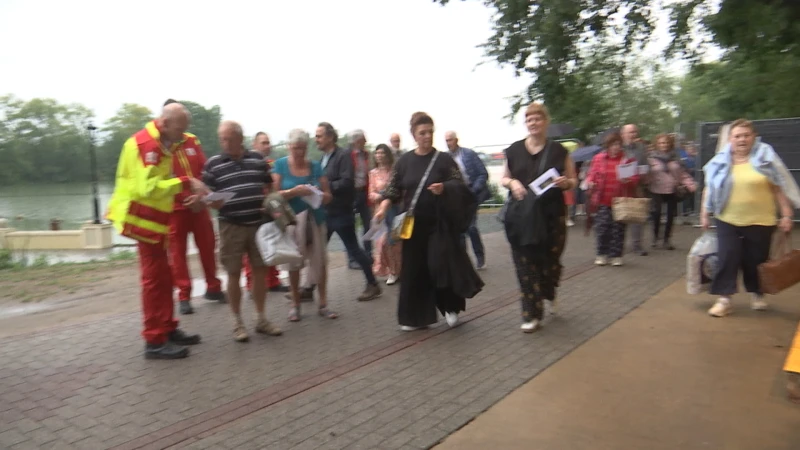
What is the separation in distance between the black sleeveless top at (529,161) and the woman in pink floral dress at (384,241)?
2.37 m

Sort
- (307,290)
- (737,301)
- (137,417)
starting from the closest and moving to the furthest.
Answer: (137,417) → (737,301) → (307,290)

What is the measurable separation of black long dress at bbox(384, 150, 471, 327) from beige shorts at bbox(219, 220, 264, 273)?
124 cm

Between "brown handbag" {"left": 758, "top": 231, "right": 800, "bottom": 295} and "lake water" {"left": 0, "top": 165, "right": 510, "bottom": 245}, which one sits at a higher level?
"brown handbag" {"left": 758, "top": 231, "right": 800, "bottom": 295}

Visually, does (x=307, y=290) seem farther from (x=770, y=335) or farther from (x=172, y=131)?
(x=770, y=335)

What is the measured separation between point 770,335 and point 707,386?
1.52m

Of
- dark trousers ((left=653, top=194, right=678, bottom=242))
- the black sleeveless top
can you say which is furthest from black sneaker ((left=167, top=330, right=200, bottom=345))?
dark trousers ((left=653, top=194, right=678, bottom=242))

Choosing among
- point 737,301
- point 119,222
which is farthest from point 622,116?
point 119,222

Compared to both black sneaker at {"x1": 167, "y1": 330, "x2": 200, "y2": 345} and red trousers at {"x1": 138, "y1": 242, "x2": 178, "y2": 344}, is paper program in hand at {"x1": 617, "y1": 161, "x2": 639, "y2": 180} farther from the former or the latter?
red trousers at {"x1": 138, "y1": 242, "x2": 178, "y2": 344}

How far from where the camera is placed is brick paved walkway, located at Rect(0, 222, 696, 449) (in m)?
3.75

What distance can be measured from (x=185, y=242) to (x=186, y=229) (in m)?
0.14

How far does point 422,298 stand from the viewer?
5.77m

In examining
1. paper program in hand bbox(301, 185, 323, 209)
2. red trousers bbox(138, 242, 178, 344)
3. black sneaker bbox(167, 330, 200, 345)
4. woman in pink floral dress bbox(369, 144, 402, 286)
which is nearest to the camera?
red trousers bbox(138, 242, 178, 344)

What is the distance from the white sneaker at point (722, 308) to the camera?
236 inches

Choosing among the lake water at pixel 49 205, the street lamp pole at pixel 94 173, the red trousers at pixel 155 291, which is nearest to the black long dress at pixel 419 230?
the red trousers at pixel 155 291
